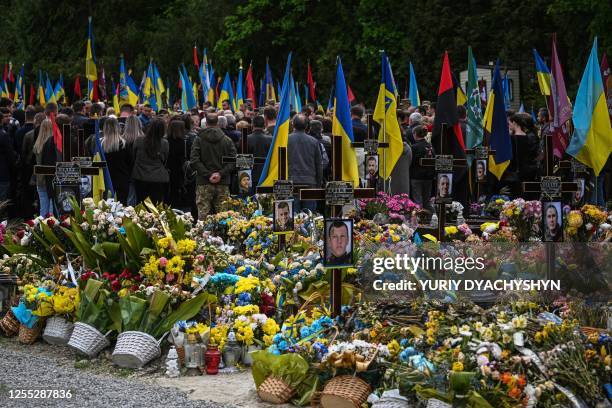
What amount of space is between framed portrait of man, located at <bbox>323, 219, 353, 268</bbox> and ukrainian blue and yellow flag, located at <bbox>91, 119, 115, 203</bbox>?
5048 millimetres

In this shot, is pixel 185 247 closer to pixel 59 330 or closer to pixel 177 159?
pixel 59 330

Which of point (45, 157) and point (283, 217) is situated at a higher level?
point (45, 157)

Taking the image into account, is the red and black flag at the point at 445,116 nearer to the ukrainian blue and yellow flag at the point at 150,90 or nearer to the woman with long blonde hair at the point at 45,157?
the woman with long blonde hair at the point at 45,157

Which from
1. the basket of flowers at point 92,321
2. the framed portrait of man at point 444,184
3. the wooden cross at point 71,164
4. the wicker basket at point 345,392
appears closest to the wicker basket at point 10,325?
the basket of flowers at point 92,321

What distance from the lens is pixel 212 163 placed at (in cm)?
1598

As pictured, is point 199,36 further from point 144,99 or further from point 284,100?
point 284,100

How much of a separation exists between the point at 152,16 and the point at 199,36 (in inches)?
253

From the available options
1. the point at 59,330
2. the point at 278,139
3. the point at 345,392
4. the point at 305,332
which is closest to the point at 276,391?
the point at 345,392

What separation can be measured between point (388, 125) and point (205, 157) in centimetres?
244

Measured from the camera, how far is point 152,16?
156ft

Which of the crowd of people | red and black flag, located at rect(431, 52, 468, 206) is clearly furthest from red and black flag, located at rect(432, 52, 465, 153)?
the crowd of people

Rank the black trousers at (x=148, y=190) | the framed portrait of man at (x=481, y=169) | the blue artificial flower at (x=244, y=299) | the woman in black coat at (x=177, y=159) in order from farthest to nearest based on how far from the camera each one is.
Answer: the woman in black coat at (x=177, y=159)
the framed portrait of man at (x=481, y=169)
the black trousers at (x=148, y=190)
the blue artificial flower at (x=244, y=299)

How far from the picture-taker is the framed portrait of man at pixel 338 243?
9492 millimetres

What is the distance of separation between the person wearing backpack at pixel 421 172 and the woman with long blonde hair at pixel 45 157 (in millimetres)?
4792
